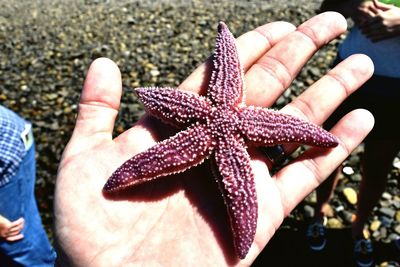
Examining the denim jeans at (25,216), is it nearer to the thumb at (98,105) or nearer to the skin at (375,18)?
the thumb at (98,105)

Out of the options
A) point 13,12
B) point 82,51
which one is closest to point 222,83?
point 82,51

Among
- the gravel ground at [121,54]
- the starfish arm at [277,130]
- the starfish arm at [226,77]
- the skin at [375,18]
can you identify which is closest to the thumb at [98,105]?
the starfish arm at [226,77]

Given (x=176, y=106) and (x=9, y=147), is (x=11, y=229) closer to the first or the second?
(x=9, y=147)

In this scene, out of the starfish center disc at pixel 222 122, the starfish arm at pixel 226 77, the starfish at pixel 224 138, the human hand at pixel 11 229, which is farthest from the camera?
the human hand at pixel 11 229

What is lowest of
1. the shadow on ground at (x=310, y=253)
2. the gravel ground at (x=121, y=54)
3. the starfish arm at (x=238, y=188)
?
the shadow on ground at (x=310, y=253)

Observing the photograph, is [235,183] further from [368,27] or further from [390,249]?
[390,249]

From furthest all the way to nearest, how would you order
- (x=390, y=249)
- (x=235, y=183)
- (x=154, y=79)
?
(x=154, y=79)
(x=390, y=249)
(x=235, y=183)

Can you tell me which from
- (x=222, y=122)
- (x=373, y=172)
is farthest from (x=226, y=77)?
(x=373, y=172)
